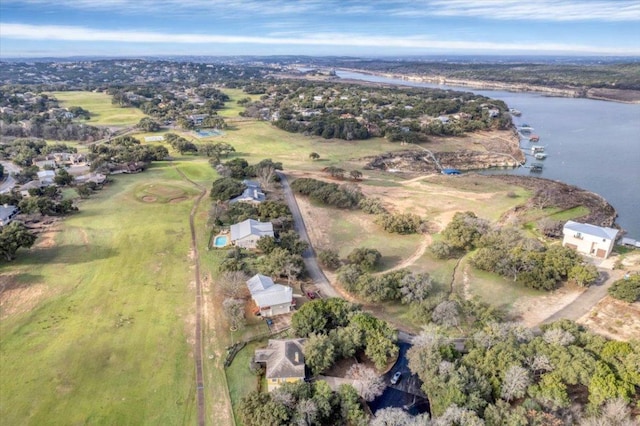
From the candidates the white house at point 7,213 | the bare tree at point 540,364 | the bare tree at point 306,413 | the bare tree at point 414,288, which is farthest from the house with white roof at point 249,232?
the bare tree at point 540,364

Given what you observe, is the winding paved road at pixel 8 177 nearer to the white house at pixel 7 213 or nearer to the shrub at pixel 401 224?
the white house at pixel 7 213

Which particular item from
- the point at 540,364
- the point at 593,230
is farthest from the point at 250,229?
the point at 593,230

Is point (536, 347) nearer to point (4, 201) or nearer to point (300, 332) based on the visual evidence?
point (300, 332)

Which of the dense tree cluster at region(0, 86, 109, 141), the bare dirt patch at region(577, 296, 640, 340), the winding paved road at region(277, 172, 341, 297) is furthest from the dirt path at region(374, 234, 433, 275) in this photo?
the dense tree cluster at region(0, 86, 109, 141)

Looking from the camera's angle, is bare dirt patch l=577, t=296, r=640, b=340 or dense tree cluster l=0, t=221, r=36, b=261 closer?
bare dirt patch l=577, t=296, r=640, b=340

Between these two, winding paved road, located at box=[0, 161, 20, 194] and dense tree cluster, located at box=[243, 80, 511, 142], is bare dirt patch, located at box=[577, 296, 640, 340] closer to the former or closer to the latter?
dense tree cluster, located at box=[243, 80, 511, 142]

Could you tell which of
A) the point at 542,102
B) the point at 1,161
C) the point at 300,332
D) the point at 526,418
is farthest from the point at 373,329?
the point at 542,102

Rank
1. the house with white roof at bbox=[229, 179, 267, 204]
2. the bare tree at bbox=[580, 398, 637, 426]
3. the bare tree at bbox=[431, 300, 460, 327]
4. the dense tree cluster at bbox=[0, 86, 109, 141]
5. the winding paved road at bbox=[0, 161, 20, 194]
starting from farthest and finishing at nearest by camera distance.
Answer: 1. the dense tree cluster at bbox=[0, 86, 109, 141]
2. the winding paved road at bbox=[0, 161, 20, 194]
3. the house with white roof at bbox=[229, 179, 267, 204]
4. the bare tree at bbox=[431, 300, 460, 327]
5. the bare tree at bbox=[580, 398, 637, 426]

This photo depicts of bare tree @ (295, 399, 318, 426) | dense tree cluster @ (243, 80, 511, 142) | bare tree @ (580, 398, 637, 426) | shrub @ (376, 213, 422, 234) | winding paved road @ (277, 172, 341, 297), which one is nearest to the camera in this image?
bare tree @ (580, 398, 637, 426)
